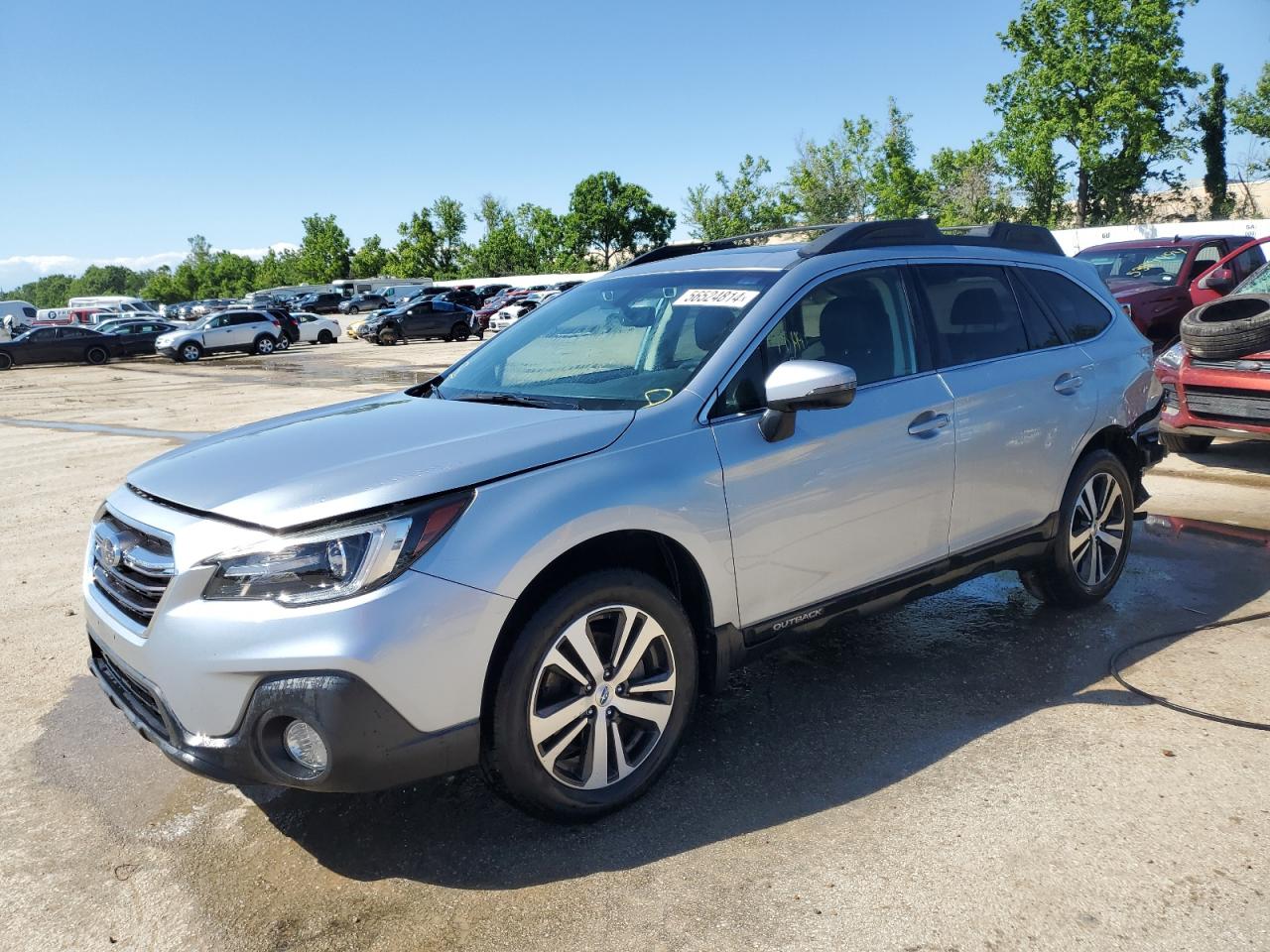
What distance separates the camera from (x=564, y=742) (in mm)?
2953

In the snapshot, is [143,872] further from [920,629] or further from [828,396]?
[920,629]

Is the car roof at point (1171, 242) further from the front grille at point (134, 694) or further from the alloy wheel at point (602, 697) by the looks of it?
the front grille at point (134, 694)

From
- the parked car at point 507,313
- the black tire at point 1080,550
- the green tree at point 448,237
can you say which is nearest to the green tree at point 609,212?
the green tree at point 448,237

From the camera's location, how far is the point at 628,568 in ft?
10.0

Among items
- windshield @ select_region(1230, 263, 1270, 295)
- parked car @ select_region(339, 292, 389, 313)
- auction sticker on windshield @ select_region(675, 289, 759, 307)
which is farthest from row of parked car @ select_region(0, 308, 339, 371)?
auction sticker on windshield @ select_region(675, 289, 759, 307)

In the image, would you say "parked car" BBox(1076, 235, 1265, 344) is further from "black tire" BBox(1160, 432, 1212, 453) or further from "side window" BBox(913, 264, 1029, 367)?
"side window" BBox(913, 264, 1029, 367)

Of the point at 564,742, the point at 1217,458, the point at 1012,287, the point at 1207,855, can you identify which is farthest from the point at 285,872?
the point at 1217,458

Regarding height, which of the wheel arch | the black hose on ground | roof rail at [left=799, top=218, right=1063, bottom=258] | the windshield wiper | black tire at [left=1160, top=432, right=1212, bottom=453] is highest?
roof rail at [left=799, top=218, right=1063, bottom=258]

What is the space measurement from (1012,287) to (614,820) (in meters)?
3.05

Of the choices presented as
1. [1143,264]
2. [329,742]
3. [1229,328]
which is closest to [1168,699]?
[329,742]

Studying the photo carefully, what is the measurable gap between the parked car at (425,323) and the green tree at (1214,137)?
47306 millimetres

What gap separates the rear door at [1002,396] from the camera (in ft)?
13.4

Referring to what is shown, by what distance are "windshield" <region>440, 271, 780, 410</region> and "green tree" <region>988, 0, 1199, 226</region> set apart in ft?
200

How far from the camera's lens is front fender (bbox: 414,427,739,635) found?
2.68 meters
